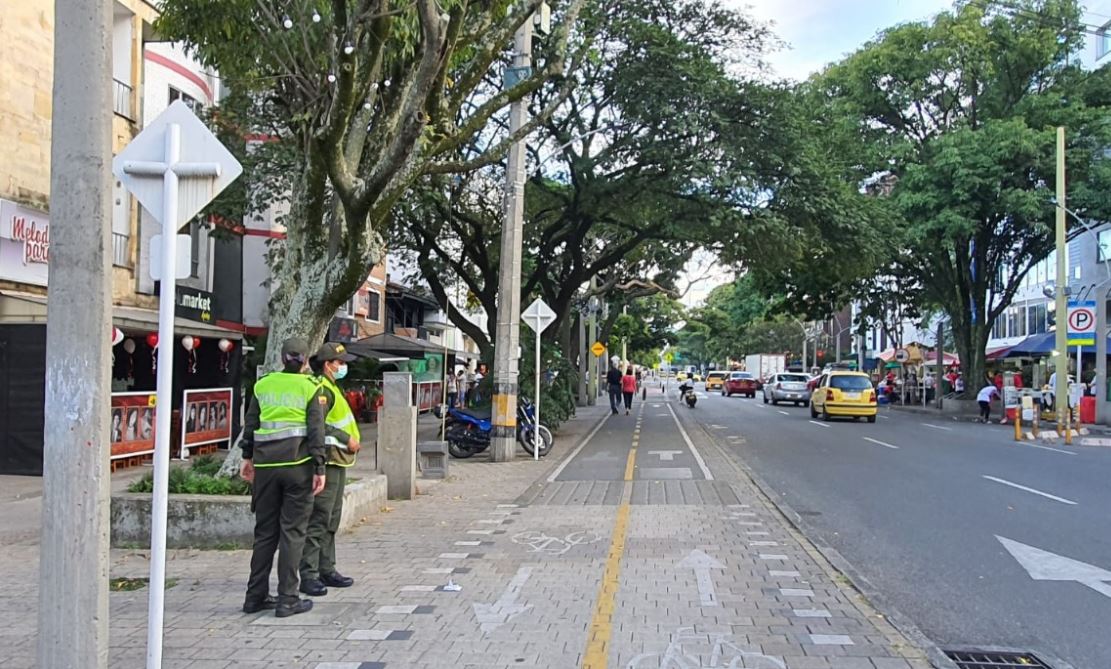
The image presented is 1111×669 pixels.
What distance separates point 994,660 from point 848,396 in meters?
23.2

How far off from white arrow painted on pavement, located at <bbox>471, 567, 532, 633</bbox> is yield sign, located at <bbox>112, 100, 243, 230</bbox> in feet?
10.1

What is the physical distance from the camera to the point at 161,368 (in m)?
4.38

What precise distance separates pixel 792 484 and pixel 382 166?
7.73 metres

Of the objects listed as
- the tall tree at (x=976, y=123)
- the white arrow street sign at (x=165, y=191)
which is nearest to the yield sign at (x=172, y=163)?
the white arrow street sign at (x=165, y=191)

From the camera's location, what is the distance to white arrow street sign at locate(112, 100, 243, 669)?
4.39 m

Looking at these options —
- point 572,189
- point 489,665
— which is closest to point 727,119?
point 572,189

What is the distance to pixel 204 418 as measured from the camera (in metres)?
16.0

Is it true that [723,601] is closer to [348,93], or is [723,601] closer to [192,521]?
[192,521]

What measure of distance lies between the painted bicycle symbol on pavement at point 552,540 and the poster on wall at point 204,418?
28.1ft

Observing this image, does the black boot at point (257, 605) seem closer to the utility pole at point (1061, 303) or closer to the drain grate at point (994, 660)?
the drain grate at point (994, 660)

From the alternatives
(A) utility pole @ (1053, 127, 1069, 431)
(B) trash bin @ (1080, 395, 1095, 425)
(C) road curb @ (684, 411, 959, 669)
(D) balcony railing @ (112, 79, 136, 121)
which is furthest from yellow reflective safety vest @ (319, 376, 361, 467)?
(B) trash bin @ (1080, 395, 1095, 425)

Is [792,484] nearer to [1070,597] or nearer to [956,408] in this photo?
[1070,597]

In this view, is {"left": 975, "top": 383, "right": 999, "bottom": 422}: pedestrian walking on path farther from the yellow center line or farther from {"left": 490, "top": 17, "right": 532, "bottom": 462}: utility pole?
the yellow center line

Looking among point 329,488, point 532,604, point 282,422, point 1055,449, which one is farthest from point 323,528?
point 1055,449
